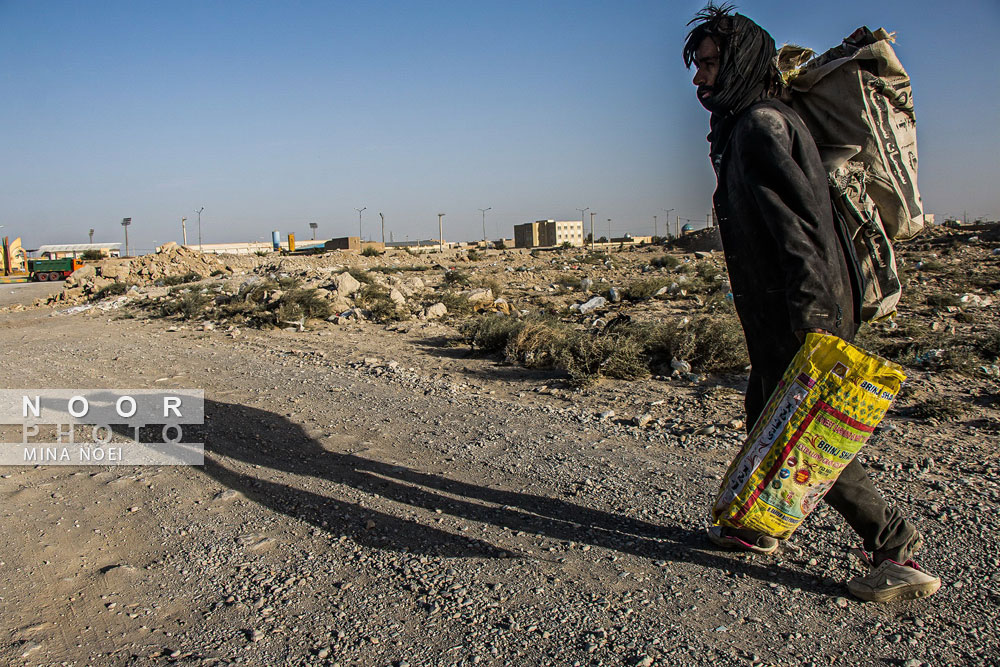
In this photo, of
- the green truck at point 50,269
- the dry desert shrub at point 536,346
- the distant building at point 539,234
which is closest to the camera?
the dry desert shrub at point 536,346

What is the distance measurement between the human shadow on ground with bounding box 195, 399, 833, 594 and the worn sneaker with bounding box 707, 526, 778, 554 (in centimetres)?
5

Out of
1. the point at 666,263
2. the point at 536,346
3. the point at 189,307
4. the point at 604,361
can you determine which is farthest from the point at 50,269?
the point at 604,361

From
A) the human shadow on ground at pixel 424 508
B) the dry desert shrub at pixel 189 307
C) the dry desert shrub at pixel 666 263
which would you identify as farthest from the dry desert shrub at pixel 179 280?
the human shadow on ground at pixel 424 508

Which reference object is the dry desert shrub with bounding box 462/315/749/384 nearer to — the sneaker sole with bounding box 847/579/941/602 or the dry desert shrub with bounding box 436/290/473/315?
the sneaker sole with bounding box 847/579/941/602

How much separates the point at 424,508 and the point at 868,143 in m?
2.23

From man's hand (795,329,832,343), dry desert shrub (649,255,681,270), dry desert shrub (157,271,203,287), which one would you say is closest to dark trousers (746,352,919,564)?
man's hand (795,329,832,343)

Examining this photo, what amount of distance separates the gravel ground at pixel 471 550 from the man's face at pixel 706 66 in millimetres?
1660

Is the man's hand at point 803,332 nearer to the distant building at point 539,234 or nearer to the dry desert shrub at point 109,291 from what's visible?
the dry desert shrub at point 109,291

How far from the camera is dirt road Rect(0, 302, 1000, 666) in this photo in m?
1.97

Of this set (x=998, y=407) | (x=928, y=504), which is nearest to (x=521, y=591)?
(x=928, y=504)

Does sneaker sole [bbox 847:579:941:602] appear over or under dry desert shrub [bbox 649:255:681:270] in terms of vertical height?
under

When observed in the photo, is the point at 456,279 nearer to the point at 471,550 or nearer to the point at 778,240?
the point at 471,550

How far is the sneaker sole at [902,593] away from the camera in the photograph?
2104 millimetres

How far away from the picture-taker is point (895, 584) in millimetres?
2105
